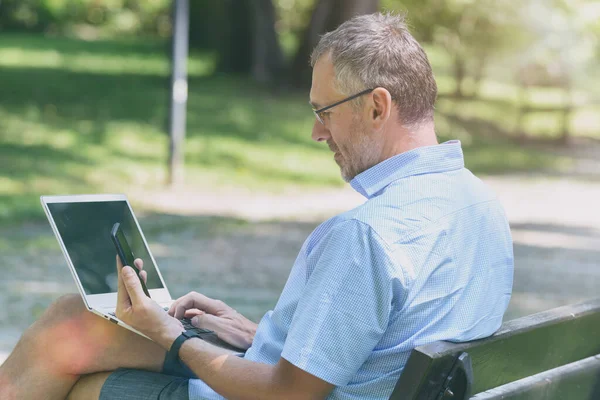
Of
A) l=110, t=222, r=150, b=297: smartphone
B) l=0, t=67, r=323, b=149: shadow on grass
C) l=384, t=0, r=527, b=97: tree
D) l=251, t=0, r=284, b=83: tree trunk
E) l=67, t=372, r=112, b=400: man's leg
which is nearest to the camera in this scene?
l=110, t=222, r=150, b=297: smartphone

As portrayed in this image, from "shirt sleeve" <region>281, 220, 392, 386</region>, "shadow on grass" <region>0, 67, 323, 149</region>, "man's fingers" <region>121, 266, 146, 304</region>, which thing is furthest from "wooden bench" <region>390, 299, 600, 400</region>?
"shadow on grass" <region>0, 67, 323, 149</region>

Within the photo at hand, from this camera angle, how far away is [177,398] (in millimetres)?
2791

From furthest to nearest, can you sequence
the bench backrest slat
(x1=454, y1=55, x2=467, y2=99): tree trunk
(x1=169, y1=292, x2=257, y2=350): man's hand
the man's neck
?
(x1=454, y1=55, x2=467, y2=99): tree trunk, (x1=169, y1=292, x2=257, y2=350): man's hand, the man's neck, the bench backrest slat

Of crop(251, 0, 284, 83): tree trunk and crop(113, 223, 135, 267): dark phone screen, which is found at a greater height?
crop(113, 223, 135, 267): dark phone screen

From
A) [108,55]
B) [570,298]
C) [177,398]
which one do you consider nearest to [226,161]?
[570,298]

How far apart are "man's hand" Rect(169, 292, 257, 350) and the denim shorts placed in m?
→ 0.17

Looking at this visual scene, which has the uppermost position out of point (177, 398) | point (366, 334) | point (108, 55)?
point (366, 334)

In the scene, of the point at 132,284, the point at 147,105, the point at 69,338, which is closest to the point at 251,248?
the point at 69,338

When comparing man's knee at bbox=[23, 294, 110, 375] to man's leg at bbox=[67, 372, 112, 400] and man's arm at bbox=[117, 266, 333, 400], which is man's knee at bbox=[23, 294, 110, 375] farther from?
man's arm at bbox=[117, 266, 333, 400]

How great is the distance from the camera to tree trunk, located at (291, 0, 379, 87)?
19672mm

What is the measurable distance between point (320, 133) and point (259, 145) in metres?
12.9

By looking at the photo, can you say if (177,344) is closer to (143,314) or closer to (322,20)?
(143,314)

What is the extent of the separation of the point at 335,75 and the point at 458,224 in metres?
0.48

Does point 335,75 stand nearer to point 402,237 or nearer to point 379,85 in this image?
point 379,85
